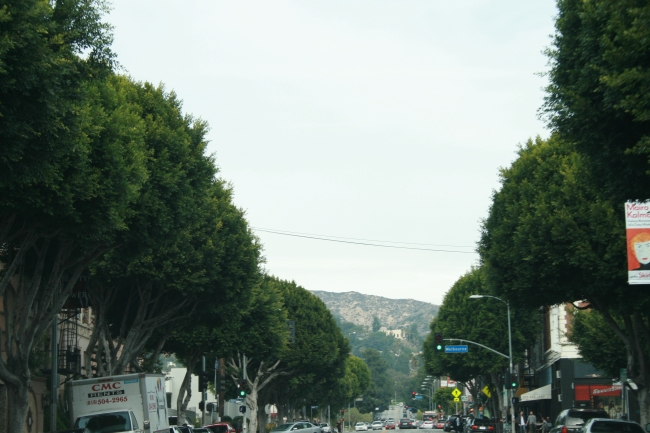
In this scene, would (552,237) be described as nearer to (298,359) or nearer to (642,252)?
(642,252)

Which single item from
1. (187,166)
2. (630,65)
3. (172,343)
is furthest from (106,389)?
(172,343)

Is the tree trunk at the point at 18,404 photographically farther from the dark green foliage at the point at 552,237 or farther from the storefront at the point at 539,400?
the storefront at the point at 539,400

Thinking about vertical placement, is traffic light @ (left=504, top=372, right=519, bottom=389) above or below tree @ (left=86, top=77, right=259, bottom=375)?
below

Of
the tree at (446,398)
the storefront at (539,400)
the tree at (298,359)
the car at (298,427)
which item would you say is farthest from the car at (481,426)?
the tree at (446,398)

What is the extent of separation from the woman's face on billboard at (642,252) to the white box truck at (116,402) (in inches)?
583

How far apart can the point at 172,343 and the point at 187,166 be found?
73.1ft

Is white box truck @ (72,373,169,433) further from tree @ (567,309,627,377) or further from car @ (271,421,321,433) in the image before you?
tree @ (567,309,627,377)

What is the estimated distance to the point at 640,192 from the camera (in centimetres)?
1548

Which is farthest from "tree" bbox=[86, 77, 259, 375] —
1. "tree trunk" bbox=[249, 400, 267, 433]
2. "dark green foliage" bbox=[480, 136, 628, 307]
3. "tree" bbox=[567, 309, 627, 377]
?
"tree trunk" bbox=[249, 400, 267, 433]

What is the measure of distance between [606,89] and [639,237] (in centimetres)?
969

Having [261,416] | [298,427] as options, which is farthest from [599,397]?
[261,416]

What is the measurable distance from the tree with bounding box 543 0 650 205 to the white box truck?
49.2ft

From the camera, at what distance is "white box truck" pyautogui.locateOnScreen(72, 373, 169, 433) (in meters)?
24.8

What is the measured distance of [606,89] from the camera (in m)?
14.3
